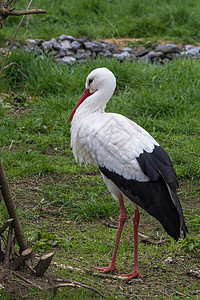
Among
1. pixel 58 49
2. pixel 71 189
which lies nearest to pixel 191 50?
pixel 58 49

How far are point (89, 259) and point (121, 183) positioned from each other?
1.97 feet

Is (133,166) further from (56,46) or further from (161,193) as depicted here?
(56,46)

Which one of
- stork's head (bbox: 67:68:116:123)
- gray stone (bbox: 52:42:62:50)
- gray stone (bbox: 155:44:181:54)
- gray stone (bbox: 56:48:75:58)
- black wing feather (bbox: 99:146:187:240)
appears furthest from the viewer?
gray stone (bbox: 155:44:181:54)

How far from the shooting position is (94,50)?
24.3 ft

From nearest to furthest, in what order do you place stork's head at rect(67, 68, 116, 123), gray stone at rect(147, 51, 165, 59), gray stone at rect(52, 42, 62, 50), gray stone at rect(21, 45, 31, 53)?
stork's head at rect(67, 68, 116, 123), gray stone at rect(21, 45, 31, 53), gray stone at rect(52, 42, 62, 50), gray stone at rect(147, 51, 165, 59)

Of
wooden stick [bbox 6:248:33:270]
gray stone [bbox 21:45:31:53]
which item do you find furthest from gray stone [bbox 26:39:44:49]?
wooden stick [bbox 6:248:33:270]

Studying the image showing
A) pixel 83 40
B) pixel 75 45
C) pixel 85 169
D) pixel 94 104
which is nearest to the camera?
pixel 94 104

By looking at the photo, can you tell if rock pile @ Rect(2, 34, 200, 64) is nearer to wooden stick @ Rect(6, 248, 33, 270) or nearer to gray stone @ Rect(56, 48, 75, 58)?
gray stone @ Rect(56, 48, 75, 58)

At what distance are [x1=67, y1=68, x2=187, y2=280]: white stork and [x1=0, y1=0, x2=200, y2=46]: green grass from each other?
467cm

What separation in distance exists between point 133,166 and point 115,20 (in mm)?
5789

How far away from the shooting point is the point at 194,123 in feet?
17.5

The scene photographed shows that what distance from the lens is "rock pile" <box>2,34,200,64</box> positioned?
7.18 m

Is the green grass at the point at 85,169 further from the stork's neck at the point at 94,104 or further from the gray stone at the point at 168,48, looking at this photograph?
the gray stone at the point at 168,48

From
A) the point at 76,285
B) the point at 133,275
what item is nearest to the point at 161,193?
the point at 133,275
